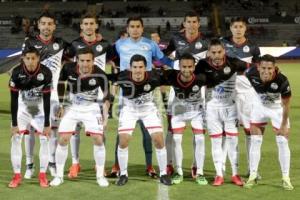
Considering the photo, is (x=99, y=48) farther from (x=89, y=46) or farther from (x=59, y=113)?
(x=59, y=113)

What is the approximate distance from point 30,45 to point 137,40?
1391 mm

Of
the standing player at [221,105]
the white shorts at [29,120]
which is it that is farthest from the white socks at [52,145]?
the standing player at [221,105]

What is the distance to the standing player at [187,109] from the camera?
646 cm

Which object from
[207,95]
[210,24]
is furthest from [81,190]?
[210,24]

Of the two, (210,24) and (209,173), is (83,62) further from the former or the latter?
(210,24)

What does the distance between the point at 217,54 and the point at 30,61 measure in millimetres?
2181

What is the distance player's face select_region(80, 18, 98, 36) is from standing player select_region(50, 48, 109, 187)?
586 millimetres

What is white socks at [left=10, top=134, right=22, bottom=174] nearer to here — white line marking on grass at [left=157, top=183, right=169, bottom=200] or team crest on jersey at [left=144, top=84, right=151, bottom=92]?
team crest on jersey at [left=144, top=84, right=151, bottom=92]

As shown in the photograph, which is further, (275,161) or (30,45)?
(275,161)

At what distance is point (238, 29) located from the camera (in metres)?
6.79

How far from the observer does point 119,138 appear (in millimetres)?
6438

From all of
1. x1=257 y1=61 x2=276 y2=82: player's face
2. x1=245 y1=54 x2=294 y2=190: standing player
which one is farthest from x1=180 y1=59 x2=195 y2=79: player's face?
x1=257 y1=61 x2=276 y2=82: player's face

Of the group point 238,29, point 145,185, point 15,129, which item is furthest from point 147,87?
point 15,129

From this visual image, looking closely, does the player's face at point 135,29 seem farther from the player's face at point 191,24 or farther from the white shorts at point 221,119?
the white shorts at point 221,119
